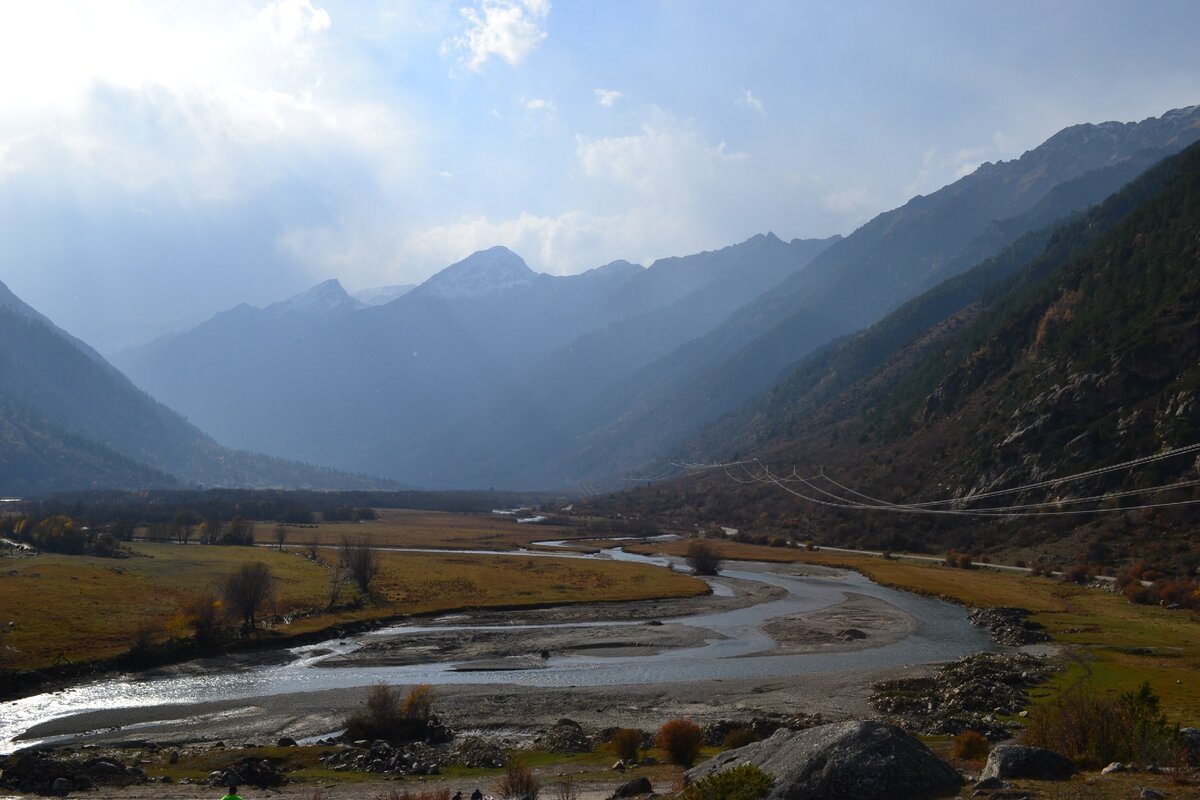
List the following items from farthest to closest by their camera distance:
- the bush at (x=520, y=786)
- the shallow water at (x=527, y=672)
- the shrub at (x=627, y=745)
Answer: the shallow water at (x=527, y=672)
the shrub at (x=627, y=745)
the bush at (x=520, y=786)

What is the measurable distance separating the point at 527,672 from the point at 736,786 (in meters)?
39.9

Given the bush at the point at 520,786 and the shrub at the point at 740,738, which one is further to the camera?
the shrub at the point at 740,738

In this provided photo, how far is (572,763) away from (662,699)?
14.8 meters

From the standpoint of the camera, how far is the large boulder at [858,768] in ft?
58.5

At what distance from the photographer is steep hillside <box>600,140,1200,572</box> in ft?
327

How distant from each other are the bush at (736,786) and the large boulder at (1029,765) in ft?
16.9

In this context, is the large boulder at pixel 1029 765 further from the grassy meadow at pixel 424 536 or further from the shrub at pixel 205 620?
the grassy meadow at pixel 424 536

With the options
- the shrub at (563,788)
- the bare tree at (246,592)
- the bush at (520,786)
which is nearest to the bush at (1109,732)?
the shrub at (563,788)

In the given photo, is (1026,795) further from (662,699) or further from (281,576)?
(281,576)

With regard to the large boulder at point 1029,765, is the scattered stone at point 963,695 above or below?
below

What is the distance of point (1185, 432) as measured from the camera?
9862cm

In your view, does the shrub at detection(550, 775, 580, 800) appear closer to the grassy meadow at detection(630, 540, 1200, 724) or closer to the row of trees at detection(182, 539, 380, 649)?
the grassy meadow at detection(630, 540, 1200, 724)

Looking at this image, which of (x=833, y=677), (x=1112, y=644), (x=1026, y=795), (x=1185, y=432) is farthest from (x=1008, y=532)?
(x=1026, y=795)

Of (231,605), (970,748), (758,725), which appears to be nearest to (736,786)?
(970,748)
